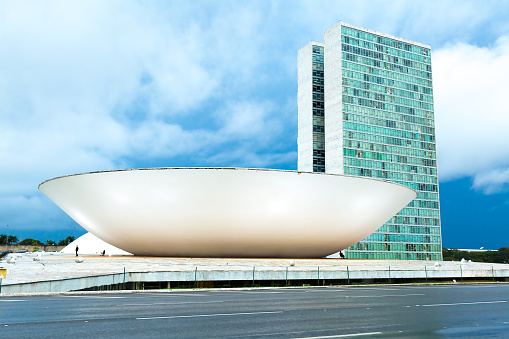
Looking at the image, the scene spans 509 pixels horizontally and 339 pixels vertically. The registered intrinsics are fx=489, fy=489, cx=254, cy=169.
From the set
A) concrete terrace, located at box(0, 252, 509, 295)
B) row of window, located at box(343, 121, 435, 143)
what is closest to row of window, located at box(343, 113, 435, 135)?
row of window, located at box(343, 121, 435, 143)

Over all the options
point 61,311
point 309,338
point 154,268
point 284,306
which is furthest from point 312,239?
point 309,338

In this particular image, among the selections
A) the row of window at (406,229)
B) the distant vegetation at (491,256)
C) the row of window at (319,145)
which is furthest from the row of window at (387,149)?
the distant vegetation at (491,256)

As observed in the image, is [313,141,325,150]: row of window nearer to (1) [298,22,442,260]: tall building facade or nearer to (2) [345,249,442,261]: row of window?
(1) [298,22,442,260]: tall building facade

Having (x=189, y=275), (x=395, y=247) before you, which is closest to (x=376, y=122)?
(x=395, y=247)

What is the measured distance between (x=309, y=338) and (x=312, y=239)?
23.1 m

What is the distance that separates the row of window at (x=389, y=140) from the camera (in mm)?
102062

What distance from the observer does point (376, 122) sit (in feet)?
346

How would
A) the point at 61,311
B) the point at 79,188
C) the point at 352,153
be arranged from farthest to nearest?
the point at 352,153 → the point at 79,188 → the point at 61,311

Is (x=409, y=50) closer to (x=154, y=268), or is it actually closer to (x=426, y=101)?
(x=426, y=101)

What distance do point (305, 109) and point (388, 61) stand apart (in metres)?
22.0

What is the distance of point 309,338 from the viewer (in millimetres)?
7035

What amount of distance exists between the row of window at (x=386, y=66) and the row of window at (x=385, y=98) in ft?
20.8

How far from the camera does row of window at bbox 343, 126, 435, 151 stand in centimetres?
10206

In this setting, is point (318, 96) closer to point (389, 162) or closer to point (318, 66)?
point (318, 66)
